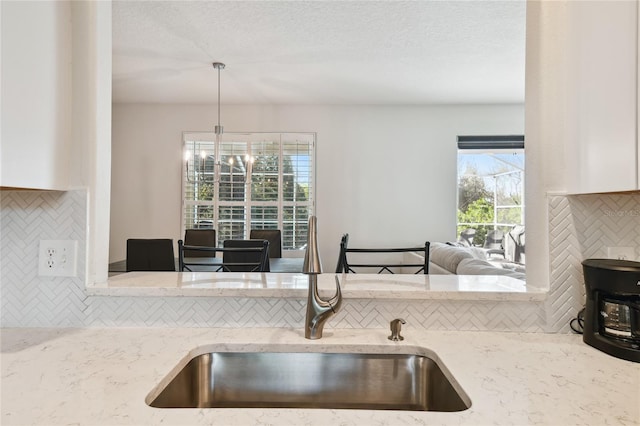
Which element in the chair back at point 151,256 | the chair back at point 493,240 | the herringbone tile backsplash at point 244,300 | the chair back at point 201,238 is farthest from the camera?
the chair back at point 493,240

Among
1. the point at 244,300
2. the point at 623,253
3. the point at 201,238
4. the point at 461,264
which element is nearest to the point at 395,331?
the point at 244,300

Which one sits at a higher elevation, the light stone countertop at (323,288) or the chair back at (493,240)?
the light stone countertop at (323,288)

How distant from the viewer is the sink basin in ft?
3.07

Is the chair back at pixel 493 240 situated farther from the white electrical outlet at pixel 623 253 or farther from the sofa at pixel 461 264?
→ the white electrical outlet at pixel 623 253

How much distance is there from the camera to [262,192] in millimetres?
4906

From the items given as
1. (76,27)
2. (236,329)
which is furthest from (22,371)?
(76,27)

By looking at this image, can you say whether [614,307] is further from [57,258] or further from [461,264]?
[461,264]

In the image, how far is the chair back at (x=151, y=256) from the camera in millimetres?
2588

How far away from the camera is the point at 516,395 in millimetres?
688

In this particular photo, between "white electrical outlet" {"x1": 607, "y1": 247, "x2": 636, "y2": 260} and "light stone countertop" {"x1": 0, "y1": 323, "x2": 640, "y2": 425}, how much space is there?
0.91 feet

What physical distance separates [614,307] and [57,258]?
5.06ft

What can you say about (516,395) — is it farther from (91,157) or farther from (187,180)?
(187,180)

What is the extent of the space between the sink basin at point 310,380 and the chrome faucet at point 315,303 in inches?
2.5

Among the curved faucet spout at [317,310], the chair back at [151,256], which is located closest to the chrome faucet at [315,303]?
the curved faucet spout at [317,310]
